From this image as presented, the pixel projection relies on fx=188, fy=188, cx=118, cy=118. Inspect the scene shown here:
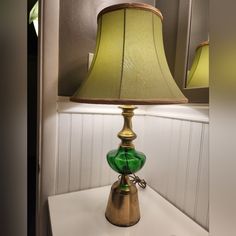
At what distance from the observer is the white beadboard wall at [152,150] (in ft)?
2.13

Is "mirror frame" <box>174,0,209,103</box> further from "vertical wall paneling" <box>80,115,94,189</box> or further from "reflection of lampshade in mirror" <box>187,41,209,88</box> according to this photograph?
"vertical wall paneling" <box>80,115,94,189</box>

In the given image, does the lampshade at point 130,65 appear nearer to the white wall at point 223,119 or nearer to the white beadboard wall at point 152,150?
the white wall at point 223,119

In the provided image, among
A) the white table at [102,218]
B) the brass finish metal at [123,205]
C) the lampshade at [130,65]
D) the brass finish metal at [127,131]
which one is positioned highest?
the lampshade at [130,65]

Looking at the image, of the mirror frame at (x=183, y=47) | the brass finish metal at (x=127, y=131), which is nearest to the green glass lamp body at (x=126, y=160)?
the brass finish metal at (x=127, y=131)

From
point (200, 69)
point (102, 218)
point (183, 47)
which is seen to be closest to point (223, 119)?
point (200, 69)

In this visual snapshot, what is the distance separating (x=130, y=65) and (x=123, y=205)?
41 centimetres

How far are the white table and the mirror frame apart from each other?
0.42 m

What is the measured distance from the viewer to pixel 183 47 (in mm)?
732

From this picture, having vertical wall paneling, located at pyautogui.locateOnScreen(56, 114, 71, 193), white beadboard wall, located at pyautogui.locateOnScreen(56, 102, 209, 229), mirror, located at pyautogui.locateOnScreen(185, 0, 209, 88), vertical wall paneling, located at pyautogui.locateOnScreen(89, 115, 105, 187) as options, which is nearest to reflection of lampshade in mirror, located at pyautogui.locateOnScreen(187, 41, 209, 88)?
mirror, located at pyautogui.locateOnScreen(185, 0, 209, 88)

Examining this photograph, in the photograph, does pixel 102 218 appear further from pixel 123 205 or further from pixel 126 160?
pixel 126 160

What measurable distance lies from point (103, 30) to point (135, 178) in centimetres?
63

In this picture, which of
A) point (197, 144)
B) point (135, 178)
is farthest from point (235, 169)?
point (135, 178)

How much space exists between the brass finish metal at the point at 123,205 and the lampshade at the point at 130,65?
29 centimetres

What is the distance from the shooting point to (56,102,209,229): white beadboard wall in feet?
2.13
